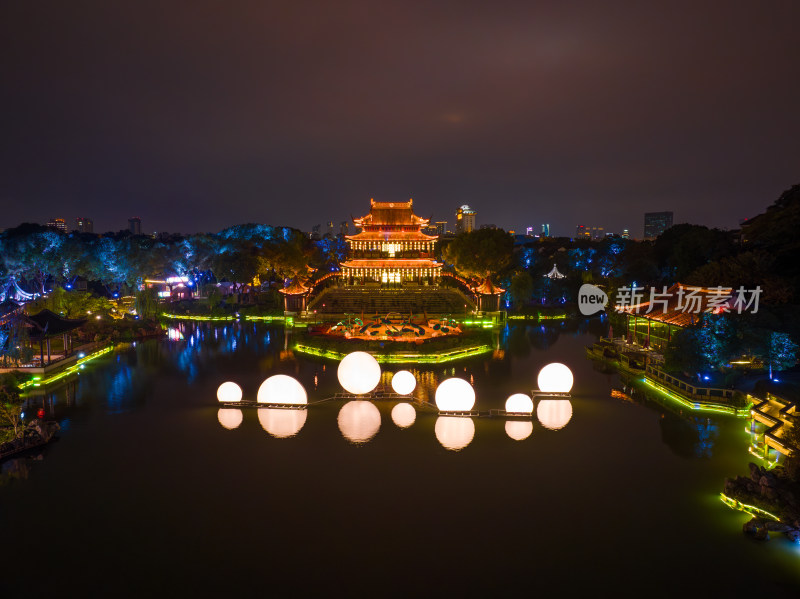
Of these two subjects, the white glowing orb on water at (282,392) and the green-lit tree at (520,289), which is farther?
the green-lit tree at (520,289)

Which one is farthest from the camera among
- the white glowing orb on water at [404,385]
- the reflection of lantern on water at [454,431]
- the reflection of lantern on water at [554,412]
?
the white glowing orb on water at [404,385]

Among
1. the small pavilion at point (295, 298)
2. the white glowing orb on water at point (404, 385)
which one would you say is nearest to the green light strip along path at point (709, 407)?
the white glowing orb on water at point (404, 385)

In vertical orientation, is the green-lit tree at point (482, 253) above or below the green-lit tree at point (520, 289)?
above

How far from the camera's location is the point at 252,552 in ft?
35.4

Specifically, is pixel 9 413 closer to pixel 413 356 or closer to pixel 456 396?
pixel 456 396

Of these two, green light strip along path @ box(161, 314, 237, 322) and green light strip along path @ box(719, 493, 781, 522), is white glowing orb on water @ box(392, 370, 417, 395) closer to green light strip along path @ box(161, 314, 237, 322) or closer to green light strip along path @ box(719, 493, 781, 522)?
green light strip along path @ box(719, 493, 781, 522)

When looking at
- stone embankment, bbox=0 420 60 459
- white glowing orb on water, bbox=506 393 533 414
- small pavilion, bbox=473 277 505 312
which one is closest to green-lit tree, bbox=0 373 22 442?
stone embankment, bbox=0 420 60 459

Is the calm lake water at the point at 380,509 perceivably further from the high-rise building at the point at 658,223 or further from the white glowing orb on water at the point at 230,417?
the high-rise building at the point at 658,223

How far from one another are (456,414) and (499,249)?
3284 cm

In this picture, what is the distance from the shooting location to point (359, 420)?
18.4m

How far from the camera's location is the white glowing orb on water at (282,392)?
19.8 m

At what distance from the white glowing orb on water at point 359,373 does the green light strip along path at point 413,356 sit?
7.49 m

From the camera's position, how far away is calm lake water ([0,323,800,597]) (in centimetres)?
1003

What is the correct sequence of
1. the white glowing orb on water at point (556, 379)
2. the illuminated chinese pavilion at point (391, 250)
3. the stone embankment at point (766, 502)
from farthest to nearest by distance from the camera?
the illuminated chinese pavilion at point (391, 250) < the white glowing orb on water at point (556, 379) < the stone embankment at point (766, 502)
